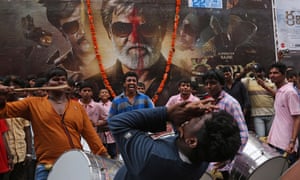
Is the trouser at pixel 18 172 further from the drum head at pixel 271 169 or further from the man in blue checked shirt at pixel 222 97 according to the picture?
the drum head at pixel 271 169

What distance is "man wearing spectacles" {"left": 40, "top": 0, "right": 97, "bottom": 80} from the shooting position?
8.84 metres

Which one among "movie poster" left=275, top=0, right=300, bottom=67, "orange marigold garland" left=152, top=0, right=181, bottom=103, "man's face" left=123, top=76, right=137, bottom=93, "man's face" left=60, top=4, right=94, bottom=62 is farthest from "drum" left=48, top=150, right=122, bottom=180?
"movie poster" left=275, top=0, right=300, bottom=67

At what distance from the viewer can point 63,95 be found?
148 inches

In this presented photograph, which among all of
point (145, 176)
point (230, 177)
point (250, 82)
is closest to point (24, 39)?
point (250, 82)

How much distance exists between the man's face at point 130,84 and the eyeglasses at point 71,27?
409 centimetres

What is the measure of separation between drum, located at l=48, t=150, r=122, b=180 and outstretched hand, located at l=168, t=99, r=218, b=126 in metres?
1.54

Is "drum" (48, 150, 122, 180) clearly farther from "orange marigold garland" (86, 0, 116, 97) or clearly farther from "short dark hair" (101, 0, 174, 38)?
"short dark hair" (101, 0, 174, 38)

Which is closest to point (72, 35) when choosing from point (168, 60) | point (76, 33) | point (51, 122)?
point (76, 33)

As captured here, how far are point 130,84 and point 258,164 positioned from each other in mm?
1839

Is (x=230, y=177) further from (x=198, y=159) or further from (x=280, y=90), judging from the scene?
(x=198, y=159)

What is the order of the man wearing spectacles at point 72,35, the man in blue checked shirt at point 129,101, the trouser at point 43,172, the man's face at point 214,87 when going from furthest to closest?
the man wearing spectacles at point 72,35, the man in blue checked shirt at point 129,101, the man's face at point 214,87, the trouser at point 43,172

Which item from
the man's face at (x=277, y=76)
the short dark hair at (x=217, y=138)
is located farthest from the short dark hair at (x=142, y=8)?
the short dark hair at (x=217, y=138)

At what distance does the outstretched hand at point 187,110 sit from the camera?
1674mm

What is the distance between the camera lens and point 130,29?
31.0 feet
